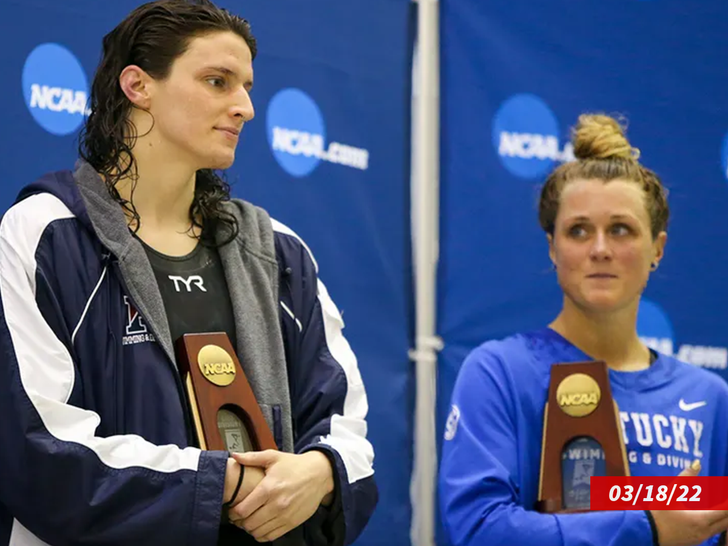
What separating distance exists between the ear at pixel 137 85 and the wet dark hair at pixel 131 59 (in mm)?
12

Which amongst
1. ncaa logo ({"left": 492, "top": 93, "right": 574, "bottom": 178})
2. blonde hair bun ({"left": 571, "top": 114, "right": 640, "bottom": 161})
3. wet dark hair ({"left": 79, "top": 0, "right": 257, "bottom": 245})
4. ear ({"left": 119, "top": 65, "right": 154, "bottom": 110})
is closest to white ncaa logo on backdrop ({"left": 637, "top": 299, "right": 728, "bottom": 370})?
ncaa logo ({"left": 492, "top": 93, "right": 574, "bottom": 178})

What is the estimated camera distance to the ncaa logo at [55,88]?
2.30 meters

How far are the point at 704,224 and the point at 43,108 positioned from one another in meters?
1.74

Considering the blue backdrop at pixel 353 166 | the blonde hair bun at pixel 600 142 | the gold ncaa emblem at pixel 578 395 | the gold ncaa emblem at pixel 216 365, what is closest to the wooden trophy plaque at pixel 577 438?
the gold ncaa emblem at pixel 578 395

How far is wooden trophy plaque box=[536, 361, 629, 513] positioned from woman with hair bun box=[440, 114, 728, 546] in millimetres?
36

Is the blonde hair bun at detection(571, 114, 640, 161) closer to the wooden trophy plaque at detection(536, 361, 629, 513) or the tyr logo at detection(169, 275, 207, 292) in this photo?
the wooden trophy plaque at detection(536, 361, 629, 513)

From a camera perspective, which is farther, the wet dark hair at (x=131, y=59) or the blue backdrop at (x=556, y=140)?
the blue backdrop at (x=556, y=140)

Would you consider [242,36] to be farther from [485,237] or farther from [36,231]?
[485,237]

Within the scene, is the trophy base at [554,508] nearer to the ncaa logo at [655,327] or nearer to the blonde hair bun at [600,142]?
the blonde hair bun at [600,142]

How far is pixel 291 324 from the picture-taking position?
6.22ft

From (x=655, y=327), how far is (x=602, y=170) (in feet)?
→ 2.98

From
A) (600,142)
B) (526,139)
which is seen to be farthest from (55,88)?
(526,139)

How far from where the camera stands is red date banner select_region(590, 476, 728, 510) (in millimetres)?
1916

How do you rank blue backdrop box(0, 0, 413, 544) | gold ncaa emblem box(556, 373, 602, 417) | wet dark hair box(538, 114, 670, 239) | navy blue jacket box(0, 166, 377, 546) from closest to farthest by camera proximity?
1. navy blue jacket box(0, 166, 377, 546)
2. gold ncaa emblem box(556, 373, 602, 417)
3. wet dark hair box(538, 114, 670, 239)
4. blue backdrop box(0, 0, 413, 544)
